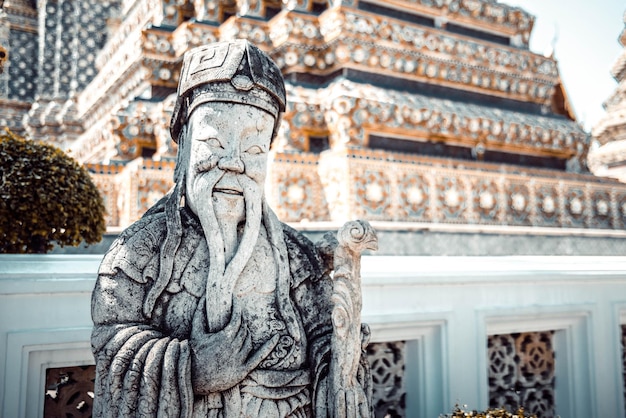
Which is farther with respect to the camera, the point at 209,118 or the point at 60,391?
the point at 60,391

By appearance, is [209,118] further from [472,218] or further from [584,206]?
[584,206]

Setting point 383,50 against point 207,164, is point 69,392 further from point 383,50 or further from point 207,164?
point 383,50

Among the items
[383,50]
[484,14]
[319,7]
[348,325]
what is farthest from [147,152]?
[348,325]

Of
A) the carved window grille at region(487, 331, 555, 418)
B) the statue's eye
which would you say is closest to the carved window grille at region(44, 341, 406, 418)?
the carved window grille at region(487, 331, 555, 418)

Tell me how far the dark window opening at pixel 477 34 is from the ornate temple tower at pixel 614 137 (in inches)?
164

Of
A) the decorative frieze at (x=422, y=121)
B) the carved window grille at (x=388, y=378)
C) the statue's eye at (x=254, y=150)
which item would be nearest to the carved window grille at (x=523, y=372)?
the carved window grille at (x=388, y=378)

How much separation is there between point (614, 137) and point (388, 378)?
992 centimetres

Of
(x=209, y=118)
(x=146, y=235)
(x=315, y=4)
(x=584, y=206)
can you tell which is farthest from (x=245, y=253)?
(x=584, y=206)

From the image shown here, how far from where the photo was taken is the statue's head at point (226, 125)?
79.6 inches

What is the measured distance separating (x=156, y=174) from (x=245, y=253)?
4021 millimetres

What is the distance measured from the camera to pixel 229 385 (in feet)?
6.01

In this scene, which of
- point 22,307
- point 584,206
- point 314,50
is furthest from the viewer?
point 584,206

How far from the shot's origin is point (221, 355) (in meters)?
1.82

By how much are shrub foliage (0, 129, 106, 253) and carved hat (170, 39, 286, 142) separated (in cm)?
210
